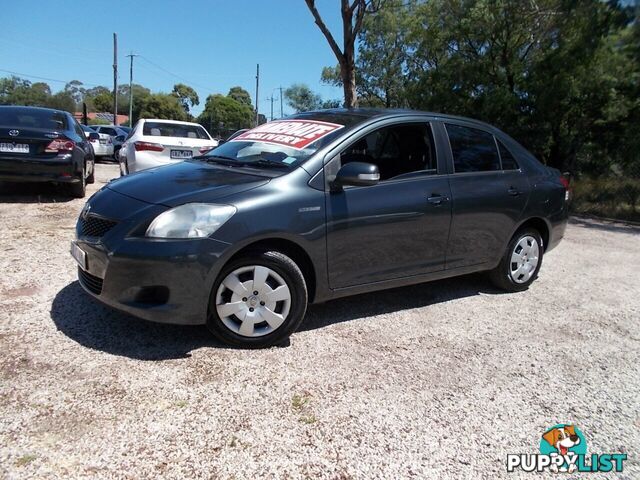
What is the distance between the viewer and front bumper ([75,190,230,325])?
9.36 feet

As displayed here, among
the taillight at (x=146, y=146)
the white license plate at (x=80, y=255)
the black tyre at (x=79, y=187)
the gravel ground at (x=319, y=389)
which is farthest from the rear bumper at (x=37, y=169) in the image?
the white license plate at (x=80, y=255)

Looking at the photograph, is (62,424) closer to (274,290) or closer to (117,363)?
(117,363)

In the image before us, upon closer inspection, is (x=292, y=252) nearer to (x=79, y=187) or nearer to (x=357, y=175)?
(x=357, y=175)

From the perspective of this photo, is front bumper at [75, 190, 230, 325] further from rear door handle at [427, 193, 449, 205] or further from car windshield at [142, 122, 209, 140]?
car windshield at [142, 122, 209, 140]

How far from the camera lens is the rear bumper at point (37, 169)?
23.0ft

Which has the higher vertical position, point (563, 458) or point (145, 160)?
point (145, 160)

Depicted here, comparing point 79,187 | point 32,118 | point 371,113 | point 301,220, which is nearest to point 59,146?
point 32,118

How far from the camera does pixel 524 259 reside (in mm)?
4797

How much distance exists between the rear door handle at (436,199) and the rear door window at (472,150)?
0.34m

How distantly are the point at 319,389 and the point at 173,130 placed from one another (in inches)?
296

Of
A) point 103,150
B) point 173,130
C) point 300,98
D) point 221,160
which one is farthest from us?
point 300,98

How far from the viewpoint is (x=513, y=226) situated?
456 cm

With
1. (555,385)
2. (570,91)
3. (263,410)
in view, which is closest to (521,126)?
(570,91)

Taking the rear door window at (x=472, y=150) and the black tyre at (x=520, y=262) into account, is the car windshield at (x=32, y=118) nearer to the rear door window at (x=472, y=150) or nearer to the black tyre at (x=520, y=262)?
the rear door window at (x=472, y=150)
